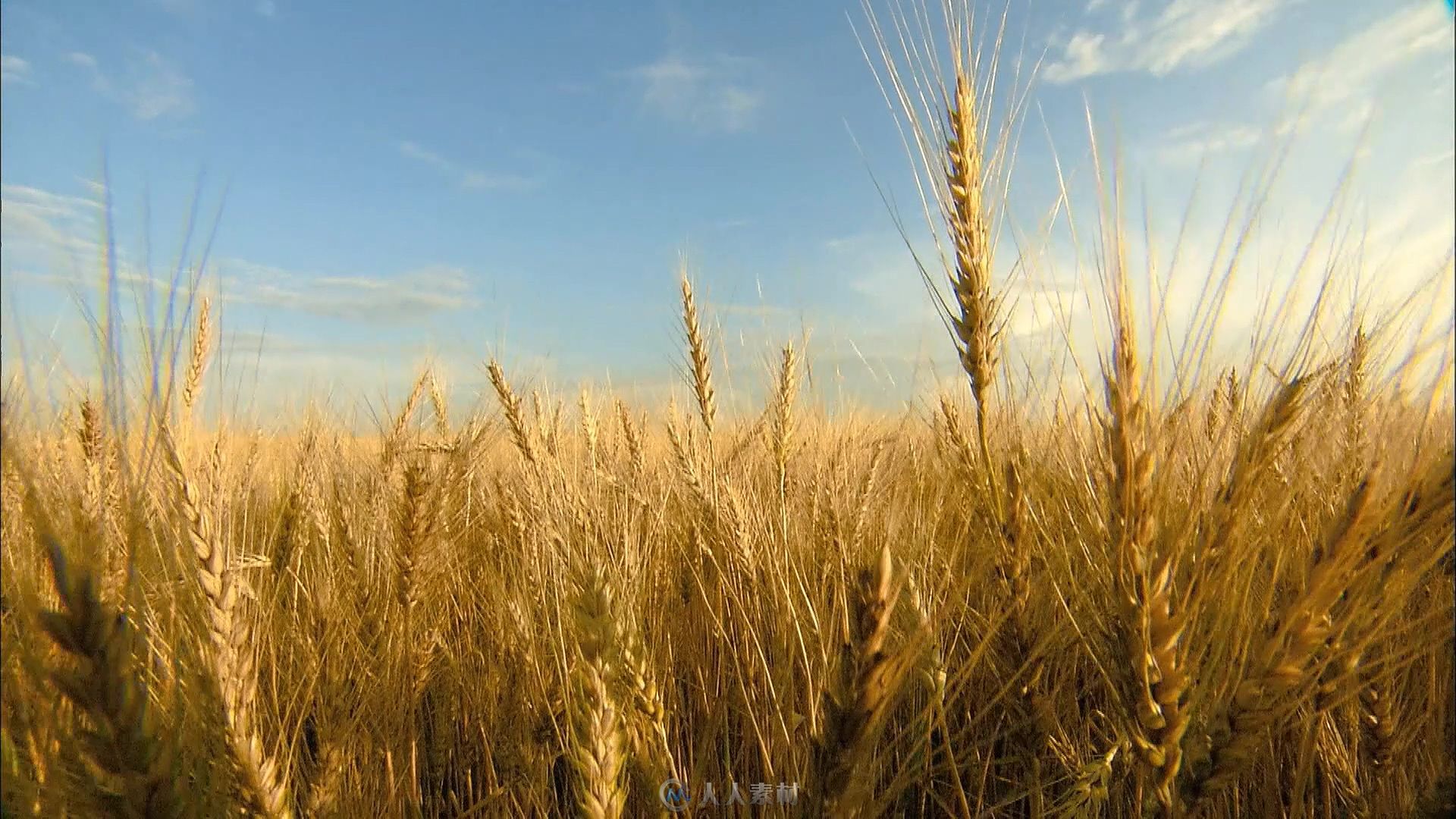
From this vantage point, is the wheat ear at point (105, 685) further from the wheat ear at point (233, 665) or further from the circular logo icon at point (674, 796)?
the circular logo icon at point (674, 796)

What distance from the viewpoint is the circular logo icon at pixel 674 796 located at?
135 cm

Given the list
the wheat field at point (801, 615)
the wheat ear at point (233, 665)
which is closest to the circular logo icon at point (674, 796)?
the wheat field at point (801, 615)

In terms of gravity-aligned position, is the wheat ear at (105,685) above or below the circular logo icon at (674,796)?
above

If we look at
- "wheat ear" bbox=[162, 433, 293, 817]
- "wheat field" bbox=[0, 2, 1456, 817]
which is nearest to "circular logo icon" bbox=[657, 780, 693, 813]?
"wheat field" bbox=[0, 2, 1456, 817]

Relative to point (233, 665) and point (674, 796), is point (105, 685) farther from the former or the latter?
point (674, 796)

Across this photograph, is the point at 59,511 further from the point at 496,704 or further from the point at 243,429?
the point at 243,429

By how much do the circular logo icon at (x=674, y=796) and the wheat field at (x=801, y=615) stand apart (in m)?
0.02

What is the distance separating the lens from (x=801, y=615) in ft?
5.58

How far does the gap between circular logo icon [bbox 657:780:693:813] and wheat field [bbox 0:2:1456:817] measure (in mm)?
16

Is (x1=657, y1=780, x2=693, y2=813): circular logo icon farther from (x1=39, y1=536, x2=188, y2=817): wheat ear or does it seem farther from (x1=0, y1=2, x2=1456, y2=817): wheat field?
(x1=39, y1=536, x2=188, y2=817): wheat ear

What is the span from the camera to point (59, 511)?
1.11 metres

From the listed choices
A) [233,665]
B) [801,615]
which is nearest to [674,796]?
[801,615]

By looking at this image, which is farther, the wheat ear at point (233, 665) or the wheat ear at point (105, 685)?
the wheat ear at point (233, 665)

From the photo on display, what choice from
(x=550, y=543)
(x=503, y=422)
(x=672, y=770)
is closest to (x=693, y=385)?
(x=503, y=422)
